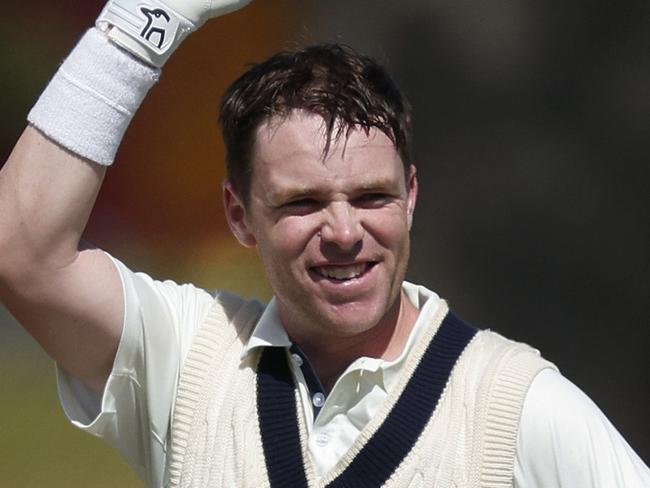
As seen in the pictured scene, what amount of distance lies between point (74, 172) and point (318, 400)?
49 centimetres

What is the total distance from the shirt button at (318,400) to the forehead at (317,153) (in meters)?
0.32

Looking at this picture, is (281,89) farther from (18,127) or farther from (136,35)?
(18,127)

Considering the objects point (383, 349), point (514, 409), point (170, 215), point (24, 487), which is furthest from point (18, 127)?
point (514, 409)

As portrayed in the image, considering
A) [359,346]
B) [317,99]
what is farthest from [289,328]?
[317,99]

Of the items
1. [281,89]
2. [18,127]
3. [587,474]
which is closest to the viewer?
[587,474]

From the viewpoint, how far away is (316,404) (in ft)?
6.89

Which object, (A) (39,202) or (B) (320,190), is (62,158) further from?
(B) (320,190)

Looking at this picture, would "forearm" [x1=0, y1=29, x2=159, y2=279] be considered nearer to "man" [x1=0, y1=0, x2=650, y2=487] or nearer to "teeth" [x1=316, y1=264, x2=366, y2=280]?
"man" [x1=0, y1=0, x2=650, y2=487]

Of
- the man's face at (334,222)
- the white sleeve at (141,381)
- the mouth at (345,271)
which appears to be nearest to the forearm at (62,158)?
the white sleeve at (141,381)

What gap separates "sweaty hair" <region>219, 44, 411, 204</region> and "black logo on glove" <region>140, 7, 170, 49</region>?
191 mm

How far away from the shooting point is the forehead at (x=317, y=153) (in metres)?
2.04

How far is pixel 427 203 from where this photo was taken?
10.4 feet

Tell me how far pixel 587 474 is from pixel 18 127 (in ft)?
5.52

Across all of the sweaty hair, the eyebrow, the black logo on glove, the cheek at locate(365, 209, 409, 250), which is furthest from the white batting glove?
the cheek at locate(365, 209, 409, 250)
